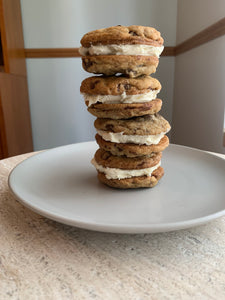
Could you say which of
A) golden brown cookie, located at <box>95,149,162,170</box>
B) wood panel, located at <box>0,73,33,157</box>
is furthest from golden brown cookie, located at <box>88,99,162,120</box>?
wood panel, located at <box>0,73,33,157</box>

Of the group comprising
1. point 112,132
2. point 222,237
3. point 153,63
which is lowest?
point 222,237

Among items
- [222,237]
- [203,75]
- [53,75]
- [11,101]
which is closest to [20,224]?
[222,237]

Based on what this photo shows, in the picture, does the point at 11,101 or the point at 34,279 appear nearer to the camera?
the point at 34,279

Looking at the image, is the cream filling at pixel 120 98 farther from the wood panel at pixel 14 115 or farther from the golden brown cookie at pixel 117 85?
the wood panel at pixel 14 115

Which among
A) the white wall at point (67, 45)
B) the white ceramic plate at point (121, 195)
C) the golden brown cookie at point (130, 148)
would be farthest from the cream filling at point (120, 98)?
the white wall at point (67, 45)

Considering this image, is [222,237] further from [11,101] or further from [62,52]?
[62,52]

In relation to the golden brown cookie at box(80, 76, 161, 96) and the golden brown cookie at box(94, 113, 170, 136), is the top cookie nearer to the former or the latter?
the golden brown cookie at box(80, 76, 161, 96)
